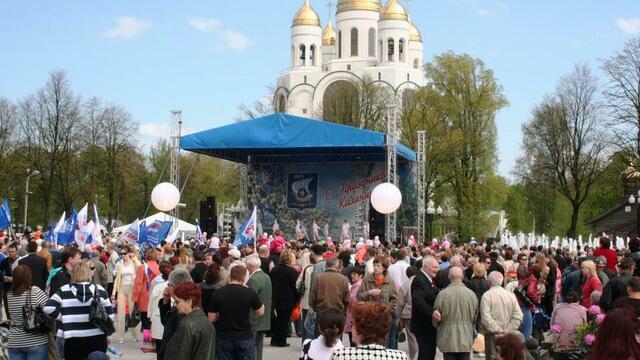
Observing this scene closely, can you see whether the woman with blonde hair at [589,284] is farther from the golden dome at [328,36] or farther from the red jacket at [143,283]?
the golden dome at [328,36]

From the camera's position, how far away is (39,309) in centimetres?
908

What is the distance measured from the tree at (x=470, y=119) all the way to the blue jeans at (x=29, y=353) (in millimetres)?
47703

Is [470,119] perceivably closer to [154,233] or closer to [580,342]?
[154,233]

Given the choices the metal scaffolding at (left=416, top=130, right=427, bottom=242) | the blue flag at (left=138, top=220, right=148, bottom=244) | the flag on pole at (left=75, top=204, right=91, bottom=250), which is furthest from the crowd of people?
the metal scaffolding at (left=416, top=130, right=427, bottom=242)

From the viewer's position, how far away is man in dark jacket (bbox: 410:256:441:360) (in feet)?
38.1

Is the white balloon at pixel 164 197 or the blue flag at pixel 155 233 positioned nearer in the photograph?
the blue flag at pixel 155 233

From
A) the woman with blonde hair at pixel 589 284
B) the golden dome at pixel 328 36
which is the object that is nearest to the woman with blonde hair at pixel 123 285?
the woman with blonde hair at pixel 589 284

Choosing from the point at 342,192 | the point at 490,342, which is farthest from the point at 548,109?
the point at 490,342

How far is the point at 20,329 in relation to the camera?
29.8 ft

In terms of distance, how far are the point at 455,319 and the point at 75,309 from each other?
13.8 feet

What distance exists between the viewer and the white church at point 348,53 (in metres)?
85.5

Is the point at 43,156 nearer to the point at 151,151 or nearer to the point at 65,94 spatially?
the point at 65,94

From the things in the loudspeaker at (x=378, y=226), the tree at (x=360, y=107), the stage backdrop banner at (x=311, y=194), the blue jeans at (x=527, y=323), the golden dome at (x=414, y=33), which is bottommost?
the blue jeans at (x=527, y=323)

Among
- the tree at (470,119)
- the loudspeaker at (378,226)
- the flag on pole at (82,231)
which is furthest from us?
the tree at (470,119)
